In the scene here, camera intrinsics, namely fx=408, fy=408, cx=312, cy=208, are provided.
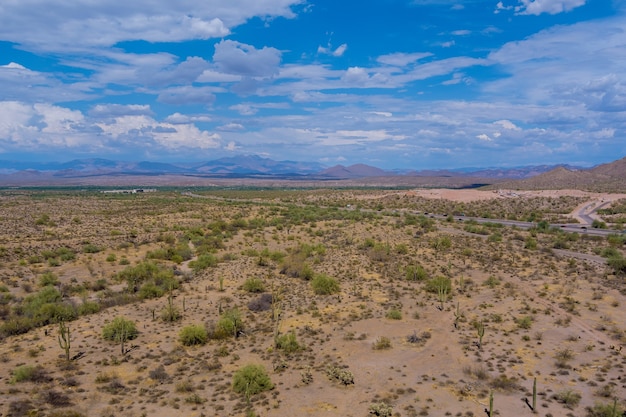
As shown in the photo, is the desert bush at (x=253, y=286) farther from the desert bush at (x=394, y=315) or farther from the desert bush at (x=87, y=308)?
the desert bush at (x=394, y=315)

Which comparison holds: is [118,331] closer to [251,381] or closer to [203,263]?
[251,381]

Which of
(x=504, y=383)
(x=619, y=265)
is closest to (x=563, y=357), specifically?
(x=504, y=383)

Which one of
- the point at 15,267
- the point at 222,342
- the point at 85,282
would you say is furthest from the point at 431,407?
the point at 15,267

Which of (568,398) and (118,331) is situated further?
(118,331)

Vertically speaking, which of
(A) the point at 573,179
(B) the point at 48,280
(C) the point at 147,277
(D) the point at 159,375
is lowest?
(D) the point at 159,375

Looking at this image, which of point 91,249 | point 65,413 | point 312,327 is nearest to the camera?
point 65,413

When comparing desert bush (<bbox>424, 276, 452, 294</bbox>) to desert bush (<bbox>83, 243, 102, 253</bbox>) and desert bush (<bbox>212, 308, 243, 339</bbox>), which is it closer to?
desert bush (<bbox>212, 308, 243, 339</bbox>)

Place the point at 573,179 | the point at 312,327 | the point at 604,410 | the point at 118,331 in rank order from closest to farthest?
the point at 604,410
the point at 118,331
the point at 312,327
the point at 573,179

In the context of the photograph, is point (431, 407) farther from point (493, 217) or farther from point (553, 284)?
point (493, 217)
